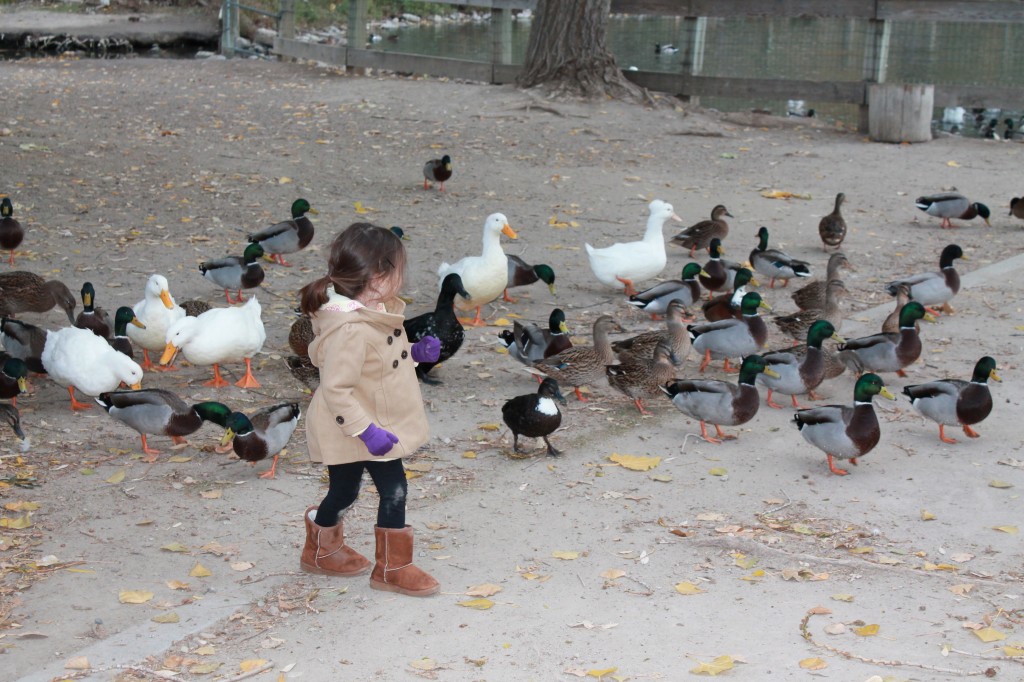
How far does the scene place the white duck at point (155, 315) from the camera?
786 centimetres

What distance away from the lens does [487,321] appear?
930 cm

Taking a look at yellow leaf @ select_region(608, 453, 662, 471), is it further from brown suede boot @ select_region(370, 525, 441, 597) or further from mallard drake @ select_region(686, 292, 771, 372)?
brown suede boot @ select_region(370, 525, 441, 597)

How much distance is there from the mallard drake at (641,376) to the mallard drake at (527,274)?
217 cm

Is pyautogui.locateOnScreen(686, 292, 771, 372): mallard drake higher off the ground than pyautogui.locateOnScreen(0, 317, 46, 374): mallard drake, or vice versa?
pyautogui.locateOnScreen(686, 292, 771, 372): mallard drake

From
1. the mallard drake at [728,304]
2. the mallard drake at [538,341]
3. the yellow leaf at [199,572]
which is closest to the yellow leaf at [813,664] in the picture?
the yellow leaf at [199,572]

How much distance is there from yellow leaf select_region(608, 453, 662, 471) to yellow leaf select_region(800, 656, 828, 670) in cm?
220

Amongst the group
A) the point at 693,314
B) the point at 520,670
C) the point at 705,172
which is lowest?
the point at 520,670

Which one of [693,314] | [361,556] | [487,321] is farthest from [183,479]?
[693,314]

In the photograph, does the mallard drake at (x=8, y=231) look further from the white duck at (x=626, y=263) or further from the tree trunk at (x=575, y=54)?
the tree trunk at (x=575, y=54)

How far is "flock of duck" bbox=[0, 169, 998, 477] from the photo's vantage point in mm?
6531

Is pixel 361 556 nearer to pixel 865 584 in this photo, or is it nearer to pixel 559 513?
pixel 559 513

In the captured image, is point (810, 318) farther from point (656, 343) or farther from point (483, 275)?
point (483, 275)

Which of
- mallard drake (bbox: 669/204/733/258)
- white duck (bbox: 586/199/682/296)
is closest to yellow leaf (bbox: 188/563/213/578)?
white duck (bbox: 586/199/682/296)

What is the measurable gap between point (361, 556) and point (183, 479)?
160 centimetres
